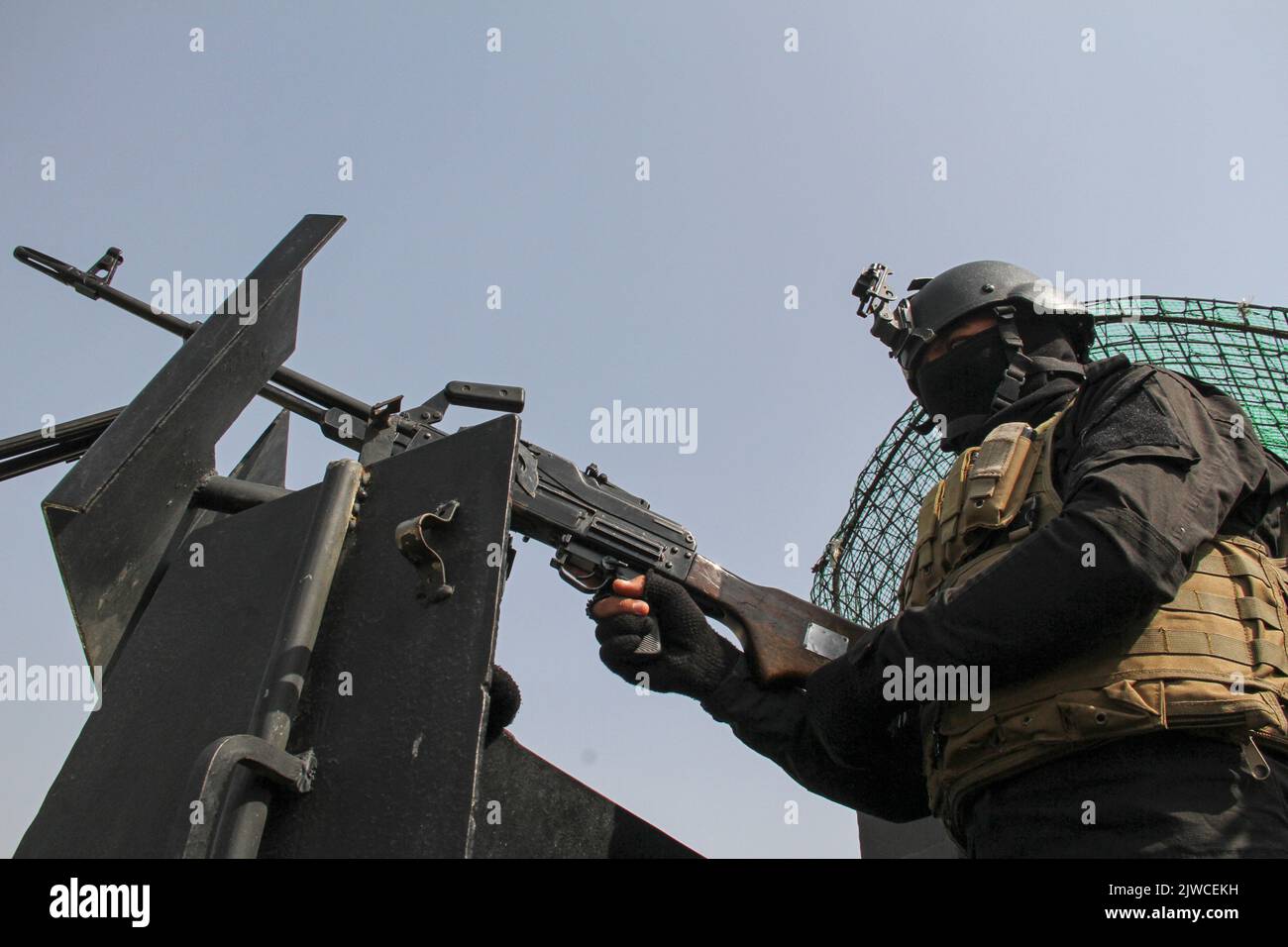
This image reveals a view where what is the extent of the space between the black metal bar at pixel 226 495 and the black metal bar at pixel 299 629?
470 mm

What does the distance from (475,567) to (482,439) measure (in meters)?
0.31

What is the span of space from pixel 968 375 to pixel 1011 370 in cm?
26

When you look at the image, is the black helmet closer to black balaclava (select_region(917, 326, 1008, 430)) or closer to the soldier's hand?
black balaclava (select_region(917, 326, 1008, 430))

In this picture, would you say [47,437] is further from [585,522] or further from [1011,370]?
[1011,370]

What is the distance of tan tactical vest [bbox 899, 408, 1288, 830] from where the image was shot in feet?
8.66

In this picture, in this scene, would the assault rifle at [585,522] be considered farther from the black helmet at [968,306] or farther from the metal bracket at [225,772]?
the metal bracket at [225,772]

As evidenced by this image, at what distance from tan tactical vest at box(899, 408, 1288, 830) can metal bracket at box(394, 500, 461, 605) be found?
1.48m

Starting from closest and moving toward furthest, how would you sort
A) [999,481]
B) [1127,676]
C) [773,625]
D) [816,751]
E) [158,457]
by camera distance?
[158,457] < [1127,676] < [999,481] < [816,751] < [773,625]

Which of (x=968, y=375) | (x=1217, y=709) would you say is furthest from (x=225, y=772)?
(x=968, y=375)

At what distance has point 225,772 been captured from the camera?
1.84 m

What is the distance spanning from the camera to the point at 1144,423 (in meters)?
3.04

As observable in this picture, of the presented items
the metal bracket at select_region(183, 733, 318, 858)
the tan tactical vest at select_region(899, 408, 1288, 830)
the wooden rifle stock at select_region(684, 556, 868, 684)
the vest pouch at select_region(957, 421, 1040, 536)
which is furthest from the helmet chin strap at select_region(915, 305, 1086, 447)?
the metal bracket at select_region(183, 733, 318, 858)
